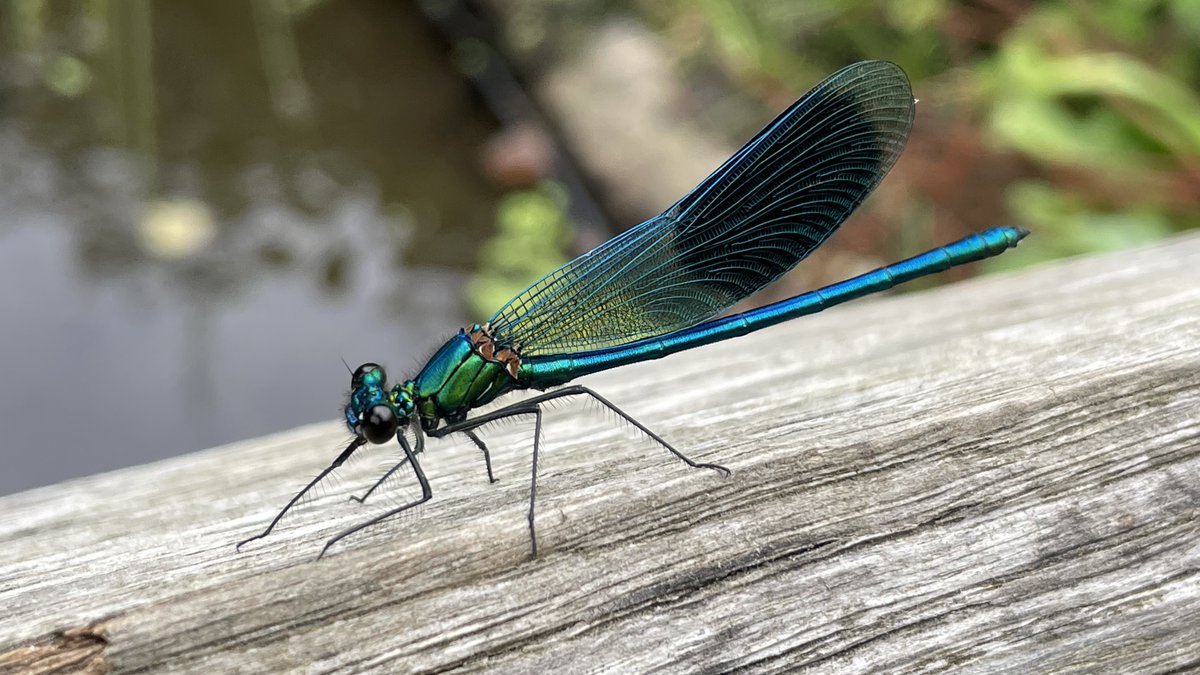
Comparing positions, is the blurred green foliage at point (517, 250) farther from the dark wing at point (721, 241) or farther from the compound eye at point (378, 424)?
the compound eye at point (378, 424)

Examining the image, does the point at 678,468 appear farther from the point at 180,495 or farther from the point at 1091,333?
the point at 180,495

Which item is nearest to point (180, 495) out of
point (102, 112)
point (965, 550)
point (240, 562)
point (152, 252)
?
point (240, 562)

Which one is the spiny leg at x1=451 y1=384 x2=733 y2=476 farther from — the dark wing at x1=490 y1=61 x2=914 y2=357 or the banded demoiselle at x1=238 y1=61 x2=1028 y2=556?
the dark wing at x1=490 y1=61 x2=914 y2=357

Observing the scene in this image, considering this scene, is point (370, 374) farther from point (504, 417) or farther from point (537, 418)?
point (537, 418)

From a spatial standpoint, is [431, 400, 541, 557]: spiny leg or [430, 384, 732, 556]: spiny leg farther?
[431, 400, 541, 557]: spiny leg

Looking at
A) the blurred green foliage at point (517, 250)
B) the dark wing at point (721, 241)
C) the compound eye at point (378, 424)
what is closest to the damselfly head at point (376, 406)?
the compound eye at point (378, 424)

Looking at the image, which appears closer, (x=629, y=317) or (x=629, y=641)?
(x=629, y=641)

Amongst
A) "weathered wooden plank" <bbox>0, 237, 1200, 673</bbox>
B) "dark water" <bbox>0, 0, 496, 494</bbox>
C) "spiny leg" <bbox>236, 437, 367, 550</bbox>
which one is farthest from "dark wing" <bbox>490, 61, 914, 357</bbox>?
"dark water" <bbox>0, 0, 496, 494</bbox>

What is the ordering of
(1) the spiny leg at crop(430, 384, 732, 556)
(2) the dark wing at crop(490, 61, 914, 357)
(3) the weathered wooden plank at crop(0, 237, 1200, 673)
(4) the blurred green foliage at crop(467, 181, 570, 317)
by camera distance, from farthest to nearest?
(4) the blurred green foliage at crop(467, 181, 570, 317) → (2) the dark wing at crop(490, 61, 914, 357) → (1) the spiny leg at crop(430, 384, 732, 556) → (3) the weathered wooden plank at crop(0, 237, 1200, 673)
